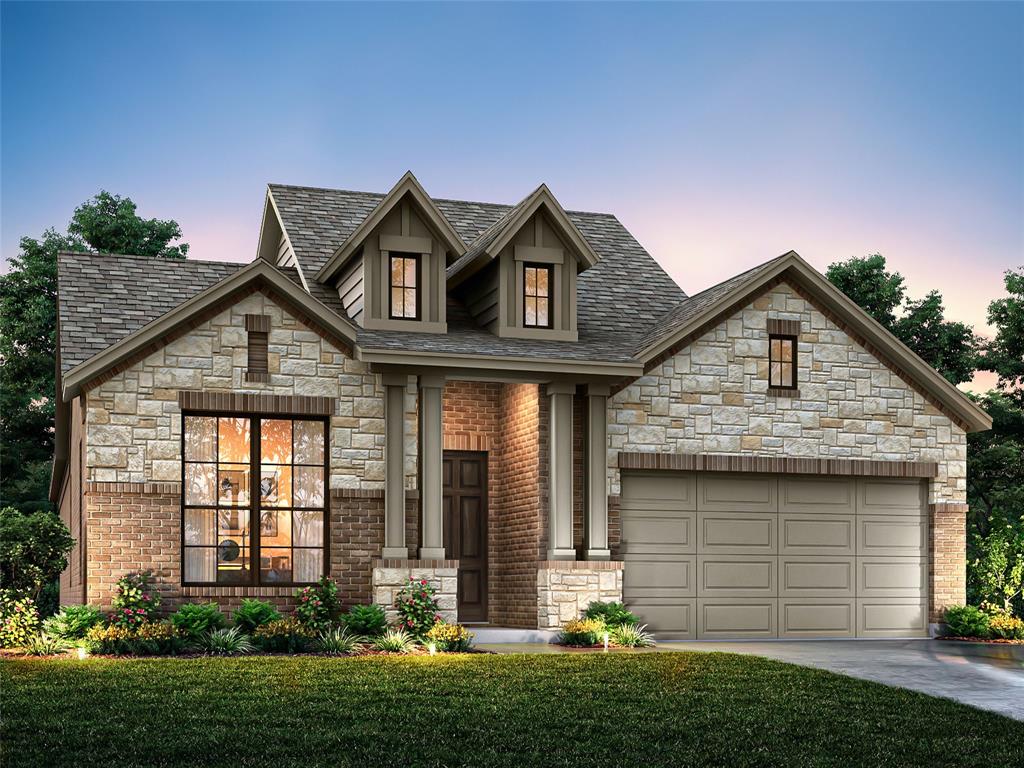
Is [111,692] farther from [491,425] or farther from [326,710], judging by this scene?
[491,425]

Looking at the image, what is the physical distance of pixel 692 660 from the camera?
636 inches

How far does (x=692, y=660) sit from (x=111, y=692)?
7027 millimetres

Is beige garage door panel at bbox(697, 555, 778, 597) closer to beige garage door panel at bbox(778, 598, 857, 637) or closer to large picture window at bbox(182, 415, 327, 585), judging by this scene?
beige garage door panel at bbox(778, 598, 857, 637)

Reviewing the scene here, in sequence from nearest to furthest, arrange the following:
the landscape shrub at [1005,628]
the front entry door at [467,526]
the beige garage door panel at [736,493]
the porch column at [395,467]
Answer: the porch column at [395,467]
the beige garage door panel at [736,493]
the landscape shrub at [1005,628]
the front entry door at [467,526]

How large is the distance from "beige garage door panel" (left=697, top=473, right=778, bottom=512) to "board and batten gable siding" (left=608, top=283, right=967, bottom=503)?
48cm

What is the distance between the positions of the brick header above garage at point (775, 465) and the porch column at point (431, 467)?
2938mm

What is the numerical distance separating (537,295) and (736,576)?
5487 millimetres

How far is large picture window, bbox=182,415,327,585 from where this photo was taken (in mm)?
17953

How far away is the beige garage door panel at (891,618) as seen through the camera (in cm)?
2127

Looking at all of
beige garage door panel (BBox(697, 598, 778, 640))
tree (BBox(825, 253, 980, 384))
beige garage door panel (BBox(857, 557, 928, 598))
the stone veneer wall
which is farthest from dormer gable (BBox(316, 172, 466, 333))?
tree (BBox(825, 253, 980, 384))

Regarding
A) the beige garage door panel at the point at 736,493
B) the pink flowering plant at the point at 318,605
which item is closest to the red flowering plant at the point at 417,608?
the pink flowering plant at the point at 318,605

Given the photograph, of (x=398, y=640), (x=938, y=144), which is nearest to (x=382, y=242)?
(x=398, y=640)

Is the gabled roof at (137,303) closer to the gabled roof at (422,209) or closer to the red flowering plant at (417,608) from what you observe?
the gabled roof at (422,209)

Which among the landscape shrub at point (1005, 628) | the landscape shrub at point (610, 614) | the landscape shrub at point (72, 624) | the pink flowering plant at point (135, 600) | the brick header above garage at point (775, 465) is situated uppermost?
the brick header above garage at point (775, 465)
